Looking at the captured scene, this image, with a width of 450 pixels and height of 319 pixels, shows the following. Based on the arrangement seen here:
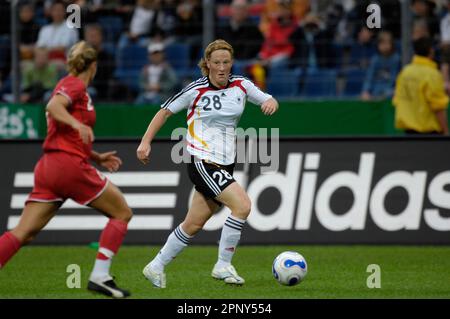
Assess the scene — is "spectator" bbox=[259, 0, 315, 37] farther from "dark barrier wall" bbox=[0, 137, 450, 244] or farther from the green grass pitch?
the green grass pitch

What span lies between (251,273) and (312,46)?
7050 millimetres

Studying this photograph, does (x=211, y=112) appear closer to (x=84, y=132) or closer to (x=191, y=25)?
(x=84, y=132)

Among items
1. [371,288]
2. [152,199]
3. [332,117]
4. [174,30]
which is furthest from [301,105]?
[371,288]

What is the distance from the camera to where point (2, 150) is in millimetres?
13453

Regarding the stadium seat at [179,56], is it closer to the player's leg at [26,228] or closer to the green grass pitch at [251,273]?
the green grass pitch at [251,273]

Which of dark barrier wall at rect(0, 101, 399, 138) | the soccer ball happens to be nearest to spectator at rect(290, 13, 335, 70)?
dark barrier wall at rect(0, 101, 399, 138)

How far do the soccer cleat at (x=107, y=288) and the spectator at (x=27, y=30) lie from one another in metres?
9.69

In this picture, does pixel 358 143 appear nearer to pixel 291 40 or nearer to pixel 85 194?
pixel 291 40

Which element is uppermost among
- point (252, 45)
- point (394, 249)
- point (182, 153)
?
point (252, 45)

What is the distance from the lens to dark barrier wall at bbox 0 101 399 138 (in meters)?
16.2

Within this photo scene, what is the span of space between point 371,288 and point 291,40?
27.6ft

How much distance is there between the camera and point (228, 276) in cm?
948

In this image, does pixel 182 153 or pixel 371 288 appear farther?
pixel 182 153

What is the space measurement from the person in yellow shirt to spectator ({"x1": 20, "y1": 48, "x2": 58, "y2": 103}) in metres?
6.02
